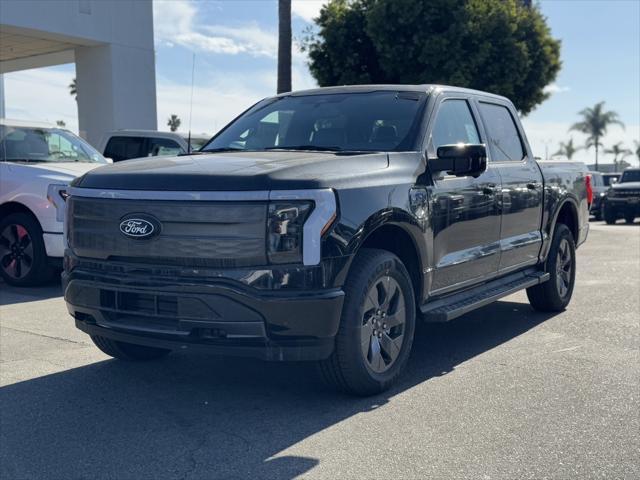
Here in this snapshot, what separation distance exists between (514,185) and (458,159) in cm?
141

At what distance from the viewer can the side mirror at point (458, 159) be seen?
507 centimetres

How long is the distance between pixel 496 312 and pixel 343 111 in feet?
9.85

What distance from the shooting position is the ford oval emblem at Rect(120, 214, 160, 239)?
4.23 metres

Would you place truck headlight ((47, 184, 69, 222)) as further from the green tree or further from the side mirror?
the green tree

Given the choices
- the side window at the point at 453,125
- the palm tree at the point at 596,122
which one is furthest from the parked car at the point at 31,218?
the palm tree at the point at 596,122

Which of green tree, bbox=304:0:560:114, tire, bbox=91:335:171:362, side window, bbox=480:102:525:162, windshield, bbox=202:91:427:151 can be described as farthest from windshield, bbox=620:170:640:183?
tire, bbox=91:335:171:362

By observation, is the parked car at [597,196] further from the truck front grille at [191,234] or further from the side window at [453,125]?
the truck front grille at [191,234]

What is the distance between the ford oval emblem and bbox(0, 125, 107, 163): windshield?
5477 mm

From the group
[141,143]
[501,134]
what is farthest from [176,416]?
[141,143]

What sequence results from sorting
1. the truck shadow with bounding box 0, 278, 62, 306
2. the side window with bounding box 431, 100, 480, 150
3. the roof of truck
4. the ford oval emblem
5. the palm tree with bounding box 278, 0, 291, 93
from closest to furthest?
the ford oval emblem < the side window with bounding box 431, 100, 480, 150 < the roof of truck < the truck shadow with bounding box 0, 278, 62, 306 < the palm tree with bounding box 278, 0, 291, 93

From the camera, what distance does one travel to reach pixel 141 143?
13281mm

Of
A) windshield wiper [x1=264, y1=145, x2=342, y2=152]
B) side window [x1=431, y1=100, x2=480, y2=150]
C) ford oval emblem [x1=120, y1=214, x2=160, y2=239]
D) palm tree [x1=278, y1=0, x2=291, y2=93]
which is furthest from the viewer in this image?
palm tree [x1=278, y1=0, x2=291, y2=93]

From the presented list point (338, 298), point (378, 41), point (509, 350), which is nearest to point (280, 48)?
point (378, 41)

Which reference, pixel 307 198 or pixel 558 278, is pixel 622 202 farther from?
pixel 307 198
